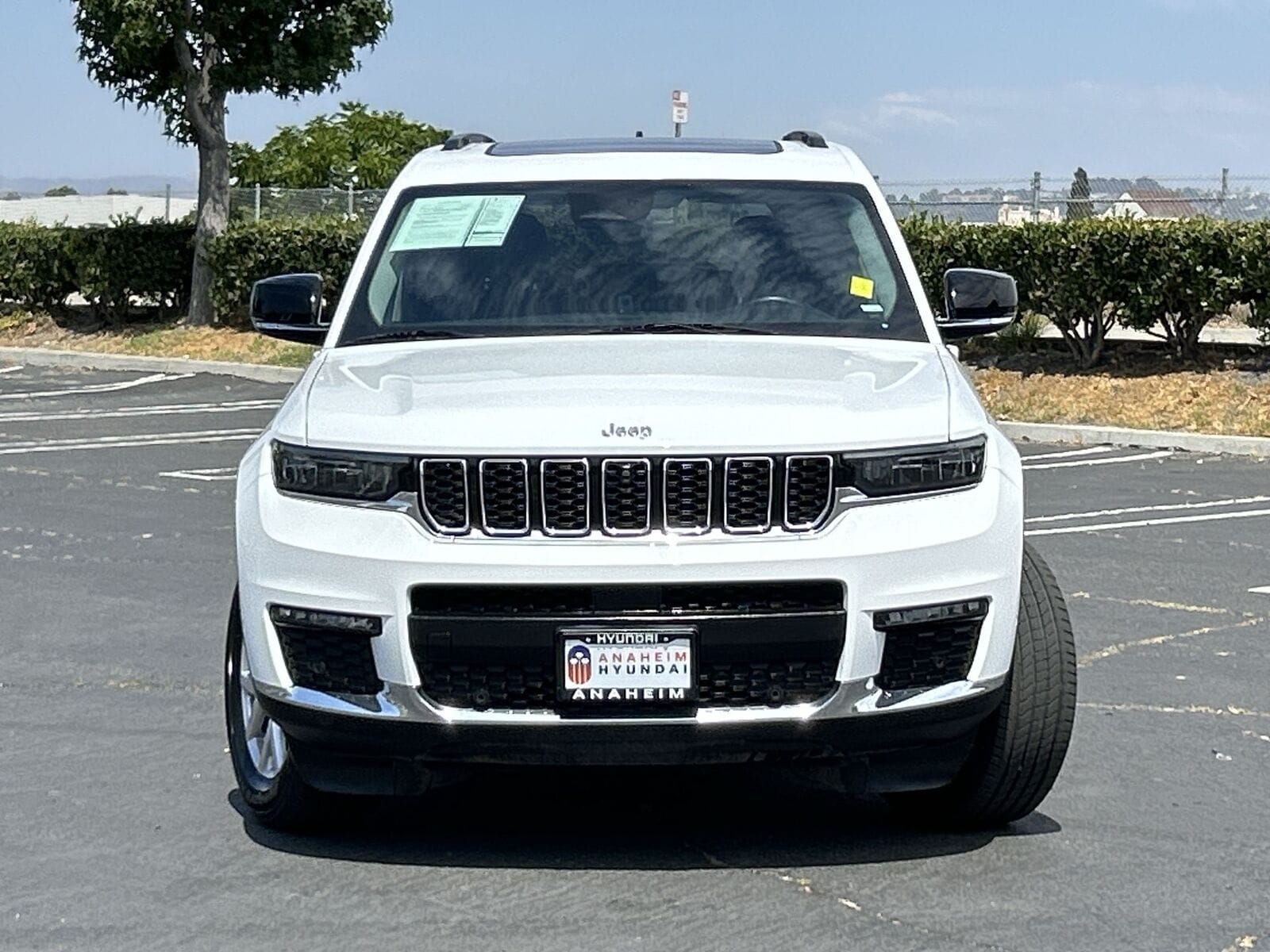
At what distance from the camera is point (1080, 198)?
2436 centimetres

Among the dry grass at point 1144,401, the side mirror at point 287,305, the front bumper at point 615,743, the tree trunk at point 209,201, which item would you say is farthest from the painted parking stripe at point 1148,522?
the tree trunk at point 209,201

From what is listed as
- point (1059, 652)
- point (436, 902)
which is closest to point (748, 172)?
point (1059, 652)

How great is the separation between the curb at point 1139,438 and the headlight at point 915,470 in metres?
10.5

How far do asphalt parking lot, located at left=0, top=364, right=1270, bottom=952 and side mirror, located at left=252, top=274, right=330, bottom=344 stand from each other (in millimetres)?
1299

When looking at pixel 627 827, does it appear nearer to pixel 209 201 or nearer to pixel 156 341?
pixel 156 341

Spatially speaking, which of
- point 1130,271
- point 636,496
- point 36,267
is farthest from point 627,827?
point 36,267

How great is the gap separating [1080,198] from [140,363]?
11147 mm

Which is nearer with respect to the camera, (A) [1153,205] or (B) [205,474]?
(B) [205,474]

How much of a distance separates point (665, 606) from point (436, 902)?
901mm

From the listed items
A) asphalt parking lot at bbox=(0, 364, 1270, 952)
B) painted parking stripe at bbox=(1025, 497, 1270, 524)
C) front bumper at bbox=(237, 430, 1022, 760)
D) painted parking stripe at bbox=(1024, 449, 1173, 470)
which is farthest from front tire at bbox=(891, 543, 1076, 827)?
painted parking stripe at bbox=(1024, 449, 1173, 470)

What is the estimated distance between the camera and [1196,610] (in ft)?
28.2

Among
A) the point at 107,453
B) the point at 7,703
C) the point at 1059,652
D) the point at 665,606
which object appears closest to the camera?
the point at 665,606

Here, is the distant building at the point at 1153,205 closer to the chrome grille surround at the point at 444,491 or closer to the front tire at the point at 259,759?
the front tire at the point at 259,759

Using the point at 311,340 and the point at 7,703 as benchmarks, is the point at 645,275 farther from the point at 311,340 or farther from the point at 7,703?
the point at 7,703
